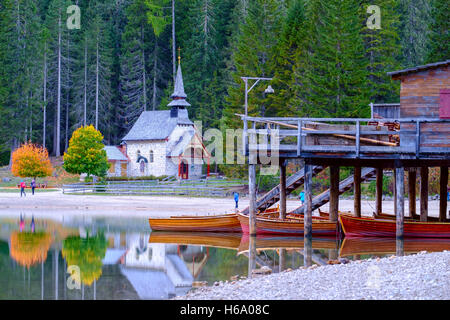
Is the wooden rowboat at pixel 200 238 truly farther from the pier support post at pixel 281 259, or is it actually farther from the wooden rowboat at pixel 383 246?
the wooden rowboat at pixel 383 246

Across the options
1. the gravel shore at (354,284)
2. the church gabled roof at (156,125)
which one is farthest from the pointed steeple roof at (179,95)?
the gravel shore at (354,284)

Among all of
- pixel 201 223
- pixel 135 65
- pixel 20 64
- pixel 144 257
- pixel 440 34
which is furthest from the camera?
pixel 135 65

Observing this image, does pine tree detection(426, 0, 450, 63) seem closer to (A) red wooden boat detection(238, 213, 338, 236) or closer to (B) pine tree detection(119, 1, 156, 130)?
(A) red wooden boat detection(238, 213, 338, 236)

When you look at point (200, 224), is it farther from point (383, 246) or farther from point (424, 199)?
point (424, 199)

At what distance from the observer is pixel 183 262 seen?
25375mm

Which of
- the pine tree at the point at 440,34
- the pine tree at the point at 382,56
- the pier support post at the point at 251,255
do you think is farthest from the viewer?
the pine tree at the point at 382,56

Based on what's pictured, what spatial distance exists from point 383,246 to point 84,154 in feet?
129

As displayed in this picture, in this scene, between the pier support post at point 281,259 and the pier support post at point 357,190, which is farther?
the pier support post at point 357,190

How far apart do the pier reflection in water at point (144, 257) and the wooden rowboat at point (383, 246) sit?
38mm

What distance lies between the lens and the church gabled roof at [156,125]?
71812 millimetres

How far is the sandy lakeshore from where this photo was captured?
4222cm

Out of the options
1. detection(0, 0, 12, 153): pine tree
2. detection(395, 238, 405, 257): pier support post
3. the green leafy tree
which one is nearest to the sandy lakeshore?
the green leafy tree

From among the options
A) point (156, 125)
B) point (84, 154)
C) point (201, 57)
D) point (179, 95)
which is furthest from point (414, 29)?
point (84, 154)

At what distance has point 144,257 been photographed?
26.6 metres
